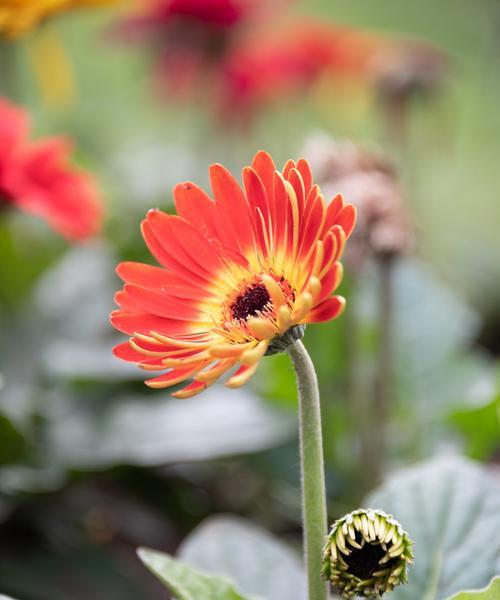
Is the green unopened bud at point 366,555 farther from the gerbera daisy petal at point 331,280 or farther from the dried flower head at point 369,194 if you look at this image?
the dried flower head at point 369,194

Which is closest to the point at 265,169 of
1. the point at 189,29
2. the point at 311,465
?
the point at 311,465

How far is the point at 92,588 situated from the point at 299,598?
198 mm

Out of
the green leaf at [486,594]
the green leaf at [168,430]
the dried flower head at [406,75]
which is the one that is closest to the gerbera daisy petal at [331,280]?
the green leaf at [486,594]

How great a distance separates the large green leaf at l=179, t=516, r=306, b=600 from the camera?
0.54 metres

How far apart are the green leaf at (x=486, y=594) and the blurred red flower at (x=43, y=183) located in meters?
0.41

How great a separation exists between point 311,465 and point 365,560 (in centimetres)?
4

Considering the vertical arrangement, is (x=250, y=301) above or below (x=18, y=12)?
below

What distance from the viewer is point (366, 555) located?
35cm

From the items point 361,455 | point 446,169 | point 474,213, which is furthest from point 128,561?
point 446,169

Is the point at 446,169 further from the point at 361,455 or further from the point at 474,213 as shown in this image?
the point at 361,455

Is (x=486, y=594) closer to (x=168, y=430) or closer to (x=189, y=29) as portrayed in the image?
(x=168, y=430)

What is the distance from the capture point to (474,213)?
6.15 feet

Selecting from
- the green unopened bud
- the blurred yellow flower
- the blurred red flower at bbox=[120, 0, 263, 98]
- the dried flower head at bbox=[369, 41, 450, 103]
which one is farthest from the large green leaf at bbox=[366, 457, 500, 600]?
the blurred red flower at bbox=[120, 0, 263, 98]

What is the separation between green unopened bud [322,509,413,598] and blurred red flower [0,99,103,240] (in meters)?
0.41
